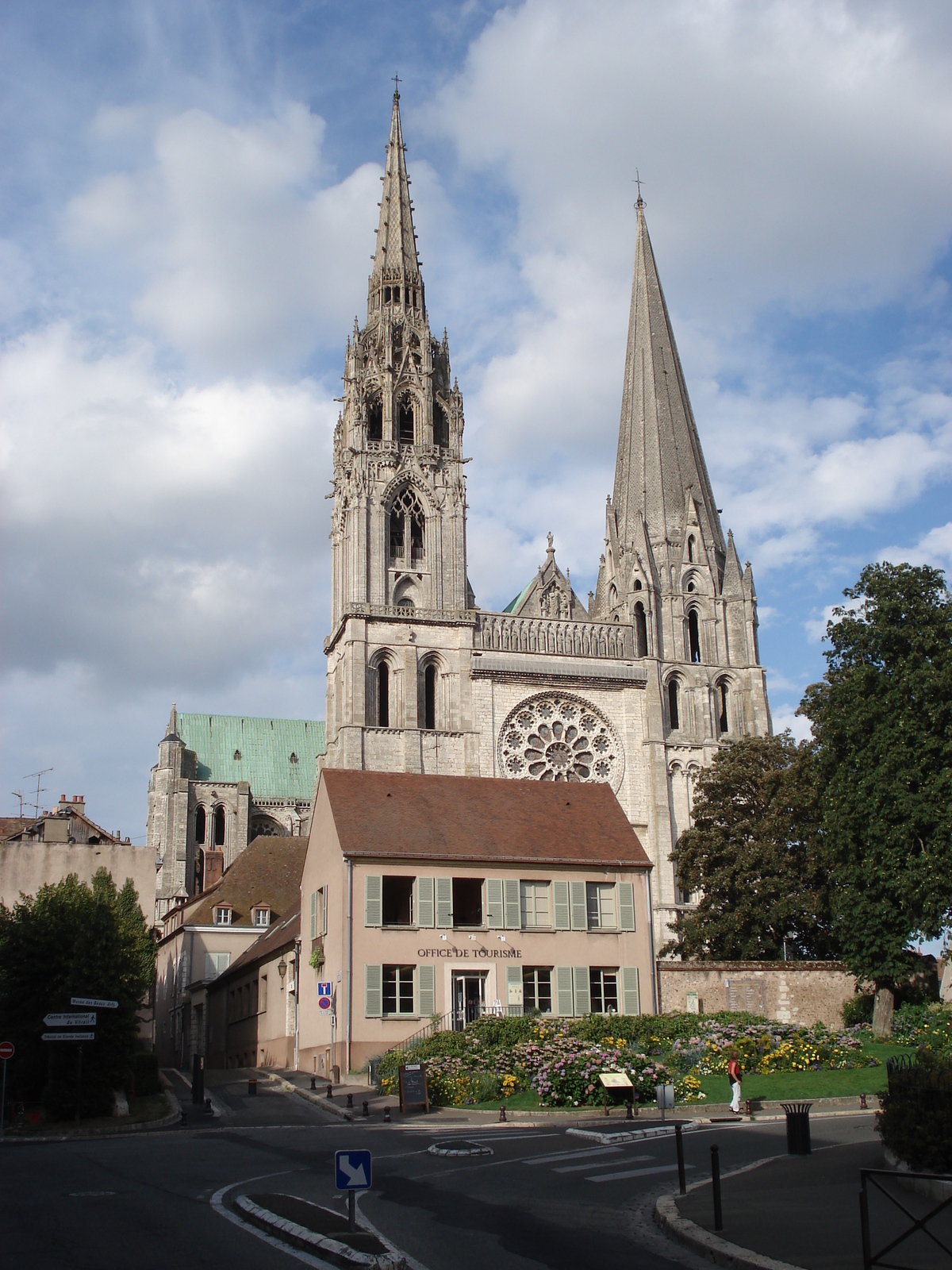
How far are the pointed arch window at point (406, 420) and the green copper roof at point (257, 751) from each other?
965 inches

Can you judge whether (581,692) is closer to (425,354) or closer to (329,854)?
(425,354)

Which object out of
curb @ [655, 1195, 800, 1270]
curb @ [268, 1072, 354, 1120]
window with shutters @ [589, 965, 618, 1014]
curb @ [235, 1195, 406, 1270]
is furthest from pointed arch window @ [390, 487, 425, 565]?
curb @ [655, 1195, 800, 1270]

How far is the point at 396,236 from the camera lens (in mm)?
71000

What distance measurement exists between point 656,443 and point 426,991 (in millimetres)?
44577

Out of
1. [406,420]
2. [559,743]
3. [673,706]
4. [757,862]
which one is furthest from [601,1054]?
[406,420]

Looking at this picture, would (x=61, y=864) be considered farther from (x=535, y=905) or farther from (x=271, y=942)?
(x=535, y=905)

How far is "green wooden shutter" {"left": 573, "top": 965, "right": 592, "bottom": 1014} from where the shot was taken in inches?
1241

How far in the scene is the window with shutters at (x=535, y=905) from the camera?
3209 cm

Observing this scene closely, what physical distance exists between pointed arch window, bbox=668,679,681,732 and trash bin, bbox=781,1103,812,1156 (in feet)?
146

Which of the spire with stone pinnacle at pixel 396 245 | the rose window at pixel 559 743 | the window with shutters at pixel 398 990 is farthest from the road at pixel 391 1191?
the spire with stone pinnacle at pixel 396 245

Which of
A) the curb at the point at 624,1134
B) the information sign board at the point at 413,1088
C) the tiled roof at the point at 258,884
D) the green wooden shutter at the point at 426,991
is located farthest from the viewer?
the tiled roof at the point at 258,884

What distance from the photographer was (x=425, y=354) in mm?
66125

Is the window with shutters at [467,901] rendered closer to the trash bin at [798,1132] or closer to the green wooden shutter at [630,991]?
the green wooden shutter at [630,991]

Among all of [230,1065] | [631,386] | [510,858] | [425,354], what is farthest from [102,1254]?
[631,386]
